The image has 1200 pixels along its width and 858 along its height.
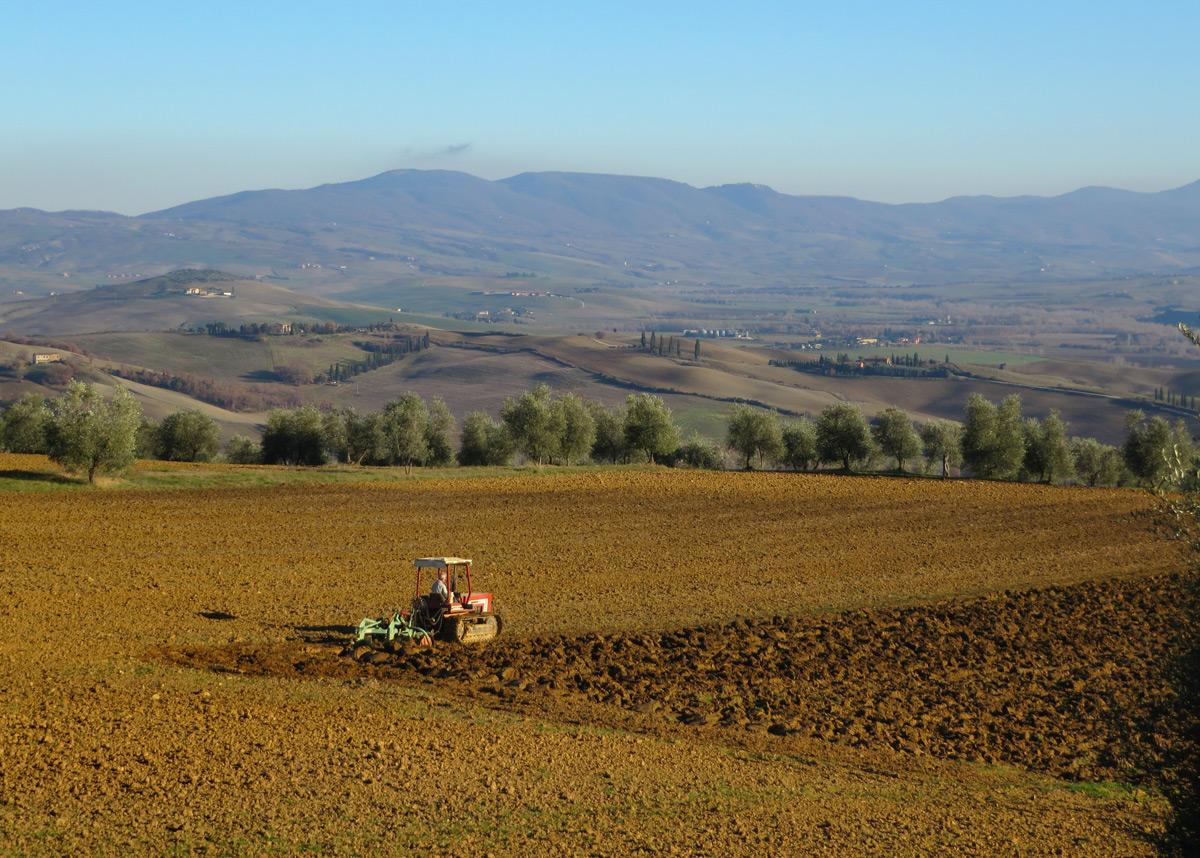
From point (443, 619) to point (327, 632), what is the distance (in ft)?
10.2

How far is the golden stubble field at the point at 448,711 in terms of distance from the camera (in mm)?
14953

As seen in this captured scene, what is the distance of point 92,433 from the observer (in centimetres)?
4841

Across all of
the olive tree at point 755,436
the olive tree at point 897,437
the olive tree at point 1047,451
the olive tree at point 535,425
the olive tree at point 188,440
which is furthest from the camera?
the olive tree at point 755,436

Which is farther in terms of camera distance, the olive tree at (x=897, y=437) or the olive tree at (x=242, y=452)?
the olive tree at (x=242, y=452)

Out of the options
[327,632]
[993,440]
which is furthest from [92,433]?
[993,440]

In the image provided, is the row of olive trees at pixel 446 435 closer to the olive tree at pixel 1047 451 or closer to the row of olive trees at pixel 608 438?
the row of olive trees at pixel 608 438

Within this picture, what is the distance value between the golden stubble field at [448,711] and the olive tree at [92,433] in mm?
5224

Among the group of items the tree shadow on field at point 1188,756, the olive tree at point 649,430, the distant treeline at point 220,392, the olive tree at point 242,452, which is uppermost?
the tree shadow on field at point 1188,756

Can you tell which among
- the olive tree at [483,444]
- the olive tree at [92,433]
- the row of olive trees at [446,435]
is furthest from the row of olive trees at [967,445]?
the olive tree at [92,433]

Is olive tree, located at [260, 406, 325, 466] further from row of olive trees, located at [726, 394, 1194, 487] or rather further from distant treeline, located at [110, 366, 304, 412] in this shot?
distant treeline, located at [110, 366, 304, 412]

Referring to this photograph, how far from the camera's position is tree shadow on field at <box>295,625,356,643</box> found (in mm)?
25844

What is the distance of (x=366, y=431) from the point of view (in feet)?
242

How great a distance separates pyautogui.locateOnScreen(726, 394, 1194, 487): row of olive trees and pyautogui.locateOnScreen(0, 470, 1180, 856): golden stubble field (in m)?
29.0

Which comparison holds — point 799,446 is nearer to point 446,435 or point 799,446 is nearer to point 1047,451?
point 1047,451
